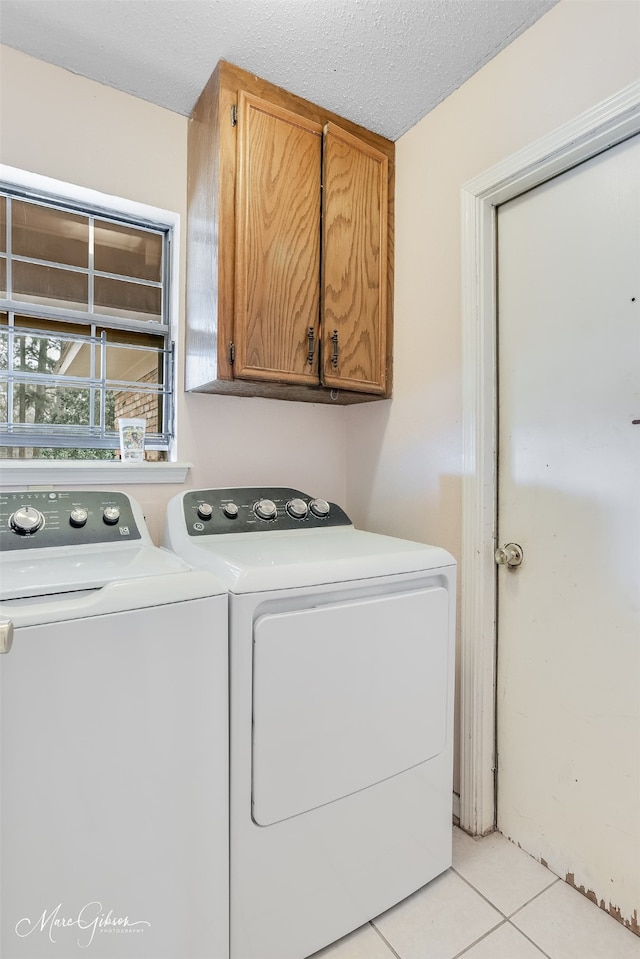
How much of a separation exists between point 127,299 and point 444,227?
121 cm

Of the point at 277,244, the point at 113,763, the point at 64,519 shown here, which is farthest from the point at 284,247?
the point at 113,763

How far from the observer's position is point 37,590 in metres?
0.94

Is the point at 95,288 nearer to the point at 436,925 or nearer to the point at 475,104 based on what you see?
the point at 475,104

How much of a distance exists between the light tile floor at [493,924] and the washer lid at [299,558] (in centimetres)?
92

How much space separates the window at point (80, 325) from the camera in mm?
1680

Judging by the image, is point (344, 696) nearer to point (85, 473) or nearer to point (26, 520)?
point (26, 520)

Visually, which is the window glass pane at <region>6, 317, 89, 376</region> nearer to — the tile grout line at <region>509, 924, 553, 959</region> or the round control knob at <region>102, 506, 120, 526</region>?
the round control knob at <region>102, 506, 120, 526</region>

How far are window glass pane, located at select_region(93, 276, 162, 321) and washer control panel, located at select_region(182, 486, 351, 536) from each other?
2.56ft

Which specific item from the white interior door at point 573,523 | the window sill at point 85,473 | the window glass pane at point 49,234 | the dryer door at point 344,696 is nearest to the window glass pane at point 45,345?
the window glass pane at point 49,234

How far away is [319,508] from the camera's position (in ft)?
6.01

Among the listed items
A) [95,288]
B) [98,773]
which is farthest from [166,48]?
[98,773]

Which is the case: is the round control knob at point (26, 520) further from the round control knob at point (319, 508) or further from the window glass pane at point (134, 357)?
the round control knob at point (319, 508)

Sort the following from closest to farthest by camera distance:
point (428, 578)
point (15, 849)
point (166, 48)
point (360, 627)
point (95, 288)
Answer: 1. point (15, 849)
2. point (360, 627)
3. point (428, 578)
4. point (166, 48)
5. point (95, 288)

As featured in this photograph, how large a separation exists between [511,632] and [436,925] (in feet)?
2.63
